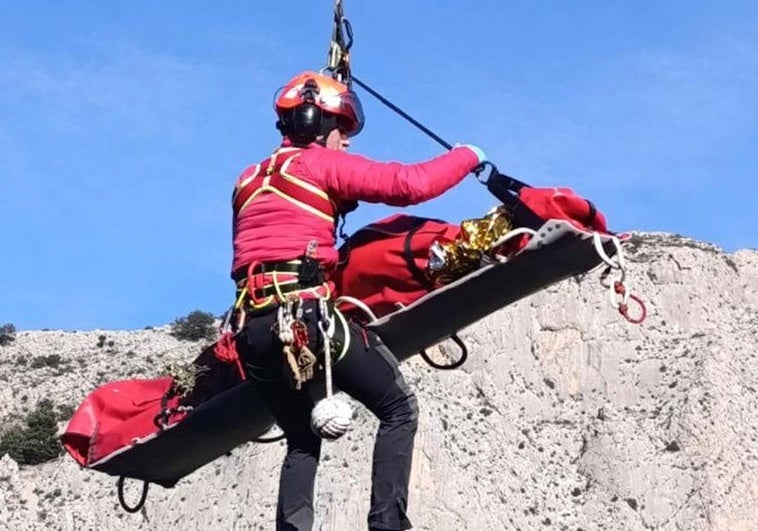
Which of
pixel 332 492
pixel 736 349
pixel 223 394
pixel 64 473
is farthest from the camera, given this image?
pixel 736 349

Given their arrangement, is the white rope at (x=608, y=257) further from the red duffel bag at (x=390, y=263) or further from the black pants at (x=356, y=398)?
the black pants at (x=356, y=398)

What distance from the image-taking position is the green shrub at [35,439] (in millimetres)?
43781

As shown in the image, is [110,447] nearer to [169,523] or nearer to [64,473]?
[169,523]

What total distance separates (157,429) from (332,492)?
29.9 meters

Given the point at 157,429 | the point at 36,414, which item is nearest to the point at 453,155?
the point at 157,429

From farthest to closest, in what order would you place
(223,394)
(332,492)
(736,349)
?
1. (736,349)
2. (332,492)
3. (223,394)

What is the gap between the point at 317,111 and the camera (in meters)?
8.05

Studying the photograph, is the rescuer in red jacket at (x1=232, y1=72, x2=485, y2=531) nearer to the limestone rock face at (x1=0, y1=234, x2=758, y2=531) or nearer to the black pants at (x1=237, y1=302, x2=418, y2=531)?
the black pants at (x1=237, y1=302, x2=418, y2=531)

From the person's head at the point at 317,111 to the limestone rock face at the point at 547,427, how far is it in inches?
1160

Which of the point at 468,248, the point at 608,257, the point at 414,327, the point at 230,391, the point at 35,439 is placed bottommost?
the point at 230,391

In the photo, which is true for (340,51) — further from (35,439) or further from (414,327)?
(35,439)

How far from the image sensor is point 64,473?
42.3 metres

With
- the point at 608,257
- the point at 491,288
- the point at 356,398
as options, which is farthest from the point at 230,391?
the point at 608,257

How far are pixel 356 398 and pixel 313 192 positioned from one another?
1.08 metres
